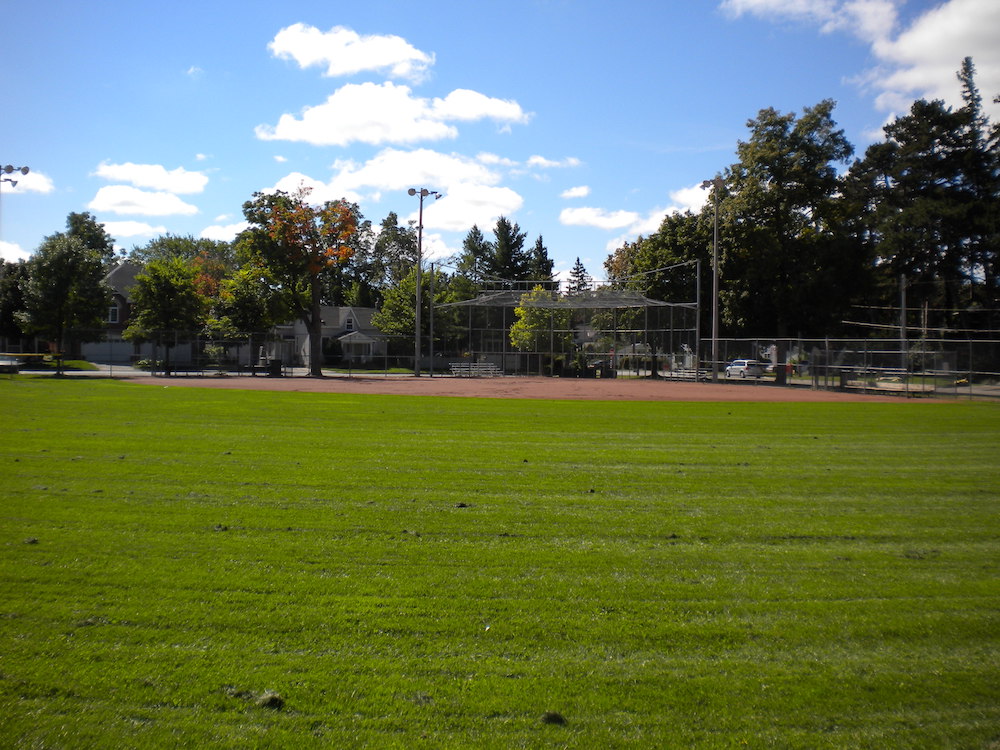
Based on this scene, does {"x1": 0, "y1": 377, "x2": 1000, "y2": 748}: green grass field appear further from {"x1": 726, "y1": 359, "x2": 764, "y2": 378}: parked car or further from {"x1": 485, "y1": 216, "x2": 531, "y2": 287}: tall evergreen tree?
{"x1": 485, "y1": 216, "x2": 531, "y2": 287}: tall evergreen tree

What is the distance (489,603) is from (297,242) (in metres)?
49.7

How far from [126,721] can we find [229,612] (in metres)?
1.18

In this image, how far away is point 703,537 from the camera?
6711 mm

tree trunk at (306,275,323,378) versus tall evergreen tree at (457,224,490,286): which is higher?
tall evergreen tree at (457,224,490,286)

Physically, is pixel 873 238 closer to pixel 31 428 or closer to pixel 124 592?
pixel 31 428

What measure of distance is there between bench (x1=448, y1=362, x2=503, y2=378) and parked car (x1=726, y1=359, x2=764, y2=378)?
1571 cm

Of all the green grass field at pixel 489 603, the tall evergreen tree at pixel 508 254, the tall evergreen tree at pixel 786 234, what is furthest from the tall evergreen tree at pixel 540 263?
→ the green grass field at pixel 489 603

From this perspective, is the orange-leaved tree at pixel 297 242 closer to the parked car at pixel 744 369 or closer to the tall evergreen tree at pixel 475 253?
the parked car at pixel 744 369

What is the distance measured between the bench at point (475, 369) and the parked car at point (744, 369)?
1571cm

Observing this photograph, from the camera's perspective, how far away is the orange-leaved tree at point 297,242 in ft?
167

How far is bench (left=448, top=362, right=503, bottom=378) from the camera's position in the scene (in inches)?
2109

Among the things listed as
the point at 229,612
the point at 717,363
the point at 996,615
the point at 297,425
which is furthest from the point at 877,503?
the point at 717,363

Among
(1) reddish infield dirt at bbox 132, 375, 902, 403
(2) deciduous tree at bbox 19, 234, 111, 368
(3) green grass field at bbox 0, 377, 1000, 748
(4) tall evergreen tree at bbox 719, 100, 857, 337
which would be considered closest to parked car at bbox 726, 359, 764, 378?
(1) reddish infield dirt at bbox 132, 375, 902, 403

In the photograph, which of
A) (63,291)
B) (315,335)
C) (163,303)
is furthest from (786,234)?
(63,291)
